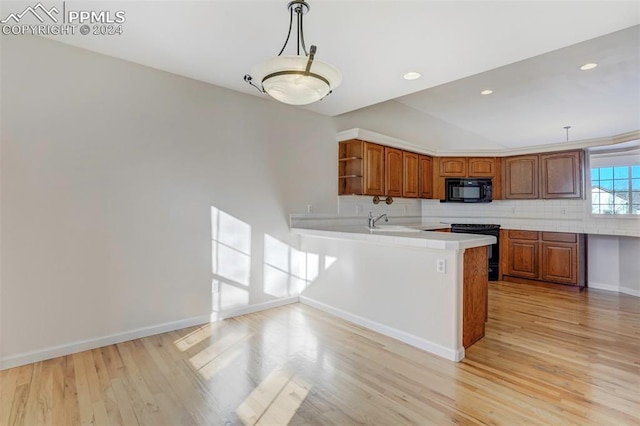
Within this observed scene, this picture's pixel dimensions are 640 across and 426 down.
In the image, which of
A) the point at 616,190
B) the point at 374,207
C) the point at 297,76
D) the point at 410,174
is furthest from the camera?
the point at 616,190

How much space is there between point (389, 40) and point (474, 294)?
2243 millimetres

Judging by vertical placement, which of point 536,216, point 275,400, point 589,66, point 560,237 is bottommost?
point 275,400

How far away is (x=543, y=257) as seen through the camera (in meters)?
4.98

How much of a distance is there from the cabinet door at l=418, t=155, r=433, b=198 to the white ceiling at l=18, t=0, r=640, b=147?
5.30 ft

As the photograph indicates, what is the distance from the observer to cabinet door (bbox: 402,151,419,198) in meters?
5.10

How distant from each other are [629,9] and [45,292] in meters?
4.66

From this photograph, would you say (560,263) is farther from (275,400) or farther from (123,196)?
(123,196)

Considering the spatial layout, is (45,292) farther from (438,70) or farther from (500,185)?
(500,185)

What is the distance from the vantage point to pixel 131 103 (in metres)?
2.91

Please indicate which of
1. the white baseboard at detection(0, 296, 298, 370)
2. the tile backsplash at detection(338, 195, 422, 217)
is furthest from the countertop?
the white baseboard at detection(0, 296, 298, 370)

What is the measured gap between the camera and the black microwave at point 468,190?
5.62 meters

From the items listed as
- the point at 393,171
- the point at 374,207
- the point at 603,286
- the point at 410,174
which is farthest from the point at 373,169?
the point at 603,286

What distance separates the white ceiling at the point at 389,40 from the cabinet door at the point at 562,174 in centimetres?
112

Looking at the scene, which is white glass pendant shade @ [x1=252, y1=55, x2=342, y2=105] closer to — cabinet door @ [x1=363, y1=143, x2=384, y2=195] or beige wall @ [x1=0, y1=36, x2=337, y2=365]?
beige wall @ [x1=0, y1=36, x2=337, y2=365]
